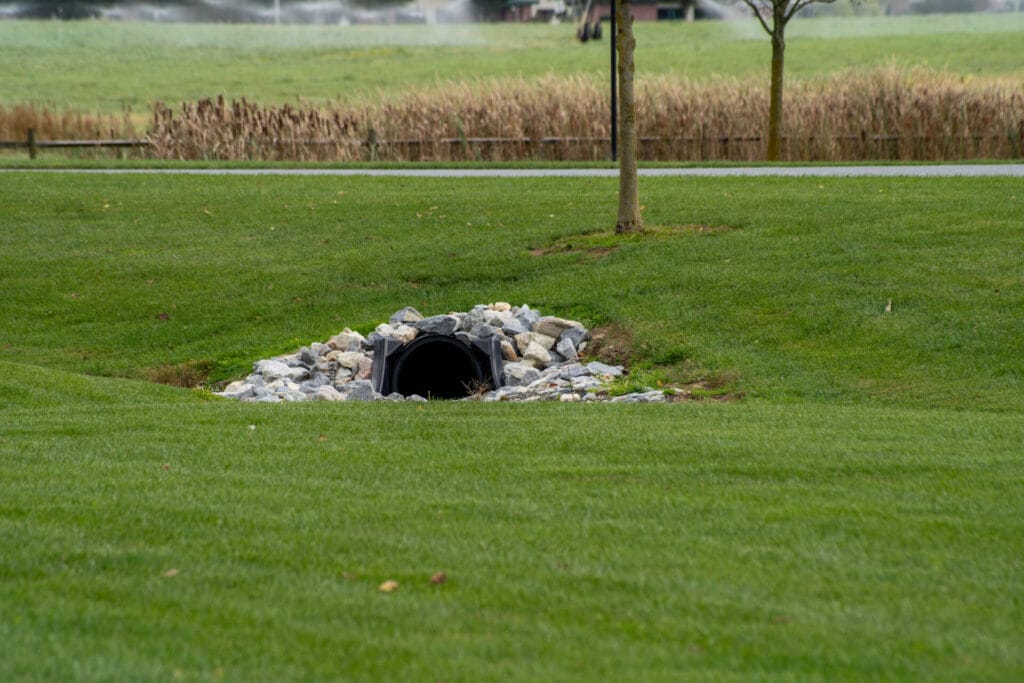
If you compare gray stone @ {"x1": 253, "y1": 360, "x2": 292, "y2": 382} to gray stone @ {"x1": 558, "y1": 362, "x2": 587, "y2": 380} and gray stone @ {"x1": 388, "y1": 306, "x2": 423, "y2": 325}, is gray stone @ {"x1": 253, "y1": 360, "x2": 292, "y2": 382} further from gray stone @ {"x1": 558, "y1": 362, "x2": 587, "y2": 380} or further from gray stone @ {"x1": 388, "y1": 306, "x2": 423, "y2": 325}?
gray stone @ {"x1": 558, "y1": 362, "x2": 587, "y2": 380}

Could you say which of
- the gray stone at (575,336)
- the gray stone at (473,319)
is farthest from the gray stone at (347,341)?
the gray stone at (575,336)

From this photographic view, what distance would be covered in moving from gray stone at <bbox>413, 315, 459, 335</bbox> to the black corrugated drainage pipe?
4.4 inches

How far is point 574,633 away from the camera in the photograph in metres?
4.52

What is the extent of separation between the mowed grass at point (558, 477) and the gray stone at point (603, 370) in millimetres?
323

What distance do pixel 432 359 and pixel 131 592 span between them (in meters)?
8.42

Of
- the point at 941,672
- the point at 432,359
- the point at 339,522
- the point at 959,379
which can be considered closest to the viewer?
the point at 941,672

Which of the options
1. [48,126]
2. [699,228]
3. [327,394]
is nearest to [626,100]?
[699,228]

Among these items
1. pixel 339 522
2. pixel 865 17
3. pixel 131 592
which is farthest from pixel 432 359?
pixel 865 17

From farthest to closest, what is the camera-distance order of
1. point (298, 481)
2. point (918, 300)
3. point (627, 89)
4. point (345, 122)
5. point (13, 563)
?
point (345, 122) < point (627, 89) < point (918, 300) < point (298, 481) < point (13, 563)

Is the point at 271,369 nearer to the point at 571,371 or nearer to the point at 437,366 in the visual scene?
the point at 437,366

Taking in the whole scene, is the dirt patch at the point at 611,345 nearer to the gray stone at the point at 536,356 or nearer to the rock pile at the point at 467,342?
the rock pile at the point at 467,342

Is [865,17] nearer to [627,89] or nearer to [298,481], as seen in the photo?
[627,89]

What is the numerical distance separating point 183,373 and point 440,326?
2739 millimetres

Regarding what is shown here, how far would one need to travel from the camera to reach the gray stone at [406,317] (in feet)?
43.5
